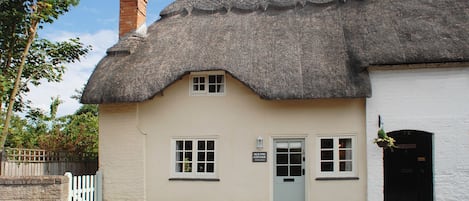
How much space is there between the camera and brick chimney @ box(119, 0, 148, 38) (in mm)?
14500

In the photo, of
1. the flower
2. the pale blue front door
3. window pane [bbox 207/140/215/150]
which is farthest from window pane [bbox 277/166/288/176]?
the flower

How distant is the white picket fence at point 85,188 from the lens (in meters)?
11.5

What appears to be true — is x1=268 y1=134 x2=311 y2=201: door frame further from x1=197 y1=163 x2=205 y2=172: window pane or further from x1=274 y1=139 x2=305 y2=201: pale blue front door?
x1=197 y1=163 x2=205 y2=172: window pane

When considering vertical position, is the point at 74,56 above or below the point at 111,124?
above

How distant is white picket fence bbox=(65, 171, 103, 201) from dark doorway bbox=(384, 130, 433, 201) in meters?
8.08

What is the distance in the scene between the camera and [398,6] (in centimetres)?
1315

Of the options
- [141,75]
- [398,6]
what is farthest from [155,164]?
[398,6]

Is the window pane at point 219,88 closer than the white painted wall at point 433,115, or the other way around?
the white painted wall at point 433,115

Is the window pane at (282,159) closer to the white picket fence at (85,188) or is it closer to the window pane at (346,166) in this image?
the window pane at (346,166)

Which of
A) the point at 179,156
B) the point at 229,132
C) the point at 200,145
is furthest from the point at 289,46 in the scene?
the point at 179,156

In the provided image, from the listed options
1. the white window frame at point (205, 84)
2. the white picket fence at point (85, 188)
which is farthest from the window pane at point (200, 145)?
the white picket fence at point (85, 188)

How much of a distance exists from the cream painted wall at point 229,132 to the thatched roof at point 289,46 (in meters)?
0.66

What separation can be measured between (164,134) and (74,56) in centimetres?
396

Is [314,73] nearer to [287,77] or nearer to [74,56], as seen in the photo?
[287,77]
